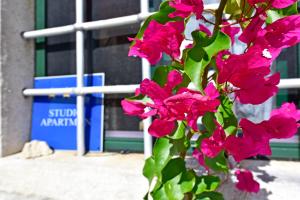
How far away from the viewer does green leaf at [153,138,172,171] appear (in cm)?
75

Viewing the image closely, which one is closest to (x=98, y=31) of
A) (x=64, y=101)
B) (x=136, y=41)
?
(x=64, y=101)

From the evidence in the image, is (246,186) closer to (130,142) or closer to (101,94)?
(130,142)

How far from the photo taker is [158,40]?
70cm

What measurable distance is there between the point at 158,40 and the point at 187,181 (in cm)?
35

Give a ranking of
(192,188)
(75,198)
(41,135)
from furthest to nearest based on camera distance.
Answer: (41,135), (75,198), (192,188)

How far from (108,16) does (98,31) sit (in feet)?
0.45

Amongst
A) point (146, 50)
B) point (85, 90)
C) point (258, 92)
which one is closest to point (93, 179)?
point (85, 90)

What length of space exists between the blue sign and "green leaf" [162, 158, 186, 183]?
151cm

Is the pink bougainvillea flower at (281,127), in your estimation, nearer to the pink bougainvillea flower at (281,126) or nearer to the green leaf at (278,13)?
the pink bougainvillea flower at (281,126)

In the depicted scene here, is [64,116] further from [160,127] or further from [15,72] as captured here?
[160,127]

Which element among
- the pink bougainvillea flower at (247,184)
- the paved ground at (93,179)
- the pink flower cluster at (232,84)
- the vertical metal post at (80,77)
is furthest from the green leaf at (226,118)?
the vertical metal post at (80,77)

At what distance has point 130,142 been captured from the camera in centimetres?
215

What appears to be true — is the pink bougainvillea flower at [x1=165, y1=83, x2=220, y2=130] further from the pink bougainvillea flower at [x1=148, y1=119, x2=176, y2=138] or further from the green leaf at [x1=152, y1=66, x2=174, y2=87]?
the green leaf at [x1=152, y1=66, x2=174, y2=87]

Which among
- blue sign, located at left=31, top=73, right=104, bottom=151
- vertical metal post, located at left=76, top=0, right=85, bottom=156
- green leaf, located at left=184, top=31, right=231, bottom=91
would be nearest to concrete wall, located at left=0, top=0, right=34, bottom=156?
blue sign, located at left=31, top=73, right=104, bottom=151
